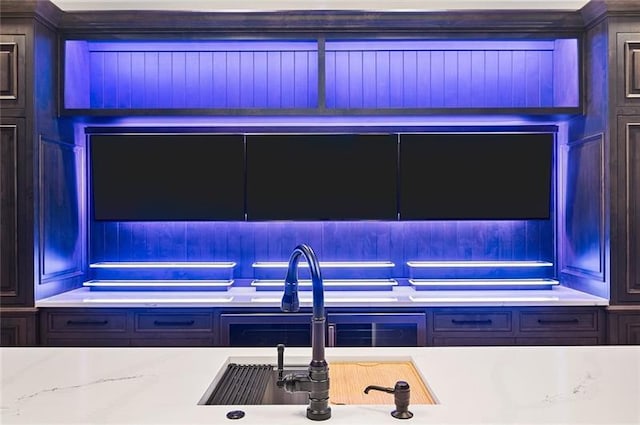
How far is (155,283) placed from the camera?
3355 millimetres

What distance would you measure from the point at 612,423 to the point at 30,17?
128 inches

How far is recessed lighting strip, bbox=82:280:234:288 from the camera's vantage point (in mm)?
3291

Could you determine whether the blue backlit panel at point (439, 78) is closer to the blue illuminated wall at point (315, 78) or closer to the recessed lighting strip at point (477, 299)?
the blue illuminated wall at point (315, 78)

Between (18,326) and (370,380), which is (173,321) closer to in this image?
(18,326)

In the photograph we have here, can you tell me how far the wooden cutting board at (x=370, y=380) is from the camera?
1.41 m

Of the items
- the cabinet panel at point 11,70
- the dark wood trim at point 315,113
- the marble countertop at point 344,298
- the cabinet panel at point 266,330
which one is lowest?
the cabinet panel at point 266,330

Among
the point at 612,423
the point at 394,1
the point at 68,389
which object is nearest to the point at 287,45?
the point at 394,1

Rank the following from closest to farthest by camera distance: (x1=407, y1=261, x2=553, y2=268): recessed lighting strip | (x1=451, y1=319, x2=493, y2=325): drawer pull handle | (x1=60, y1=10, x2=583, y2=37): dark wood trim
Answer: (x1=451, y1=319, x2=493, y2=325): drawer pull handle
(x1=60, y1=10, x2=583, y2=37): dark wood trim
(x1=407, y1=261, x2=553, y2=268): recessed lighting strip

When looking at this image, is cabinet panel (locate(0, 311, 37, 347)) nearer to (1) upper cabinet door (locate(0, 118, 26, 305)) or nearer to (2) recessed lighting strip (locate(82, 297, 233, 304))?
(1) upper cabinet door (locate(0, 118, 26, 305))

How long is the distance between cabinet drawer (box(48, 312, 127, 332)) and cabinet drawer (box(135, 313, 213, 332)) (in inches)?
4.1

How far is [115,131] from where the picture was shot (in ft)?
11.1

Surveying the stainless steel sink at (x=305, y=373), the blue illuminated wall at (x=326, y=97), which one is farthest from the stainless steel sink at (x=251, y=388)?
the blue illuminated wall at (x=326, y=97)

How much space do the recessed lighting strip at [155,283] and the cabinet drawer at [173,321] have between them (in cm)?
45

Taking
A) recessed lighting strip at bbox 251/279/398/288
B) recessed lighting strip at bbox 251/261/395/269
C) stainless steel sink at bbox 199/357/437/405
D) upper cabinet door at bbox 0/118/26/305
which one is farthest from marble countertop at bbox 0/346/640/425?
recessed lighting strip at bbox 251/261/395/269
